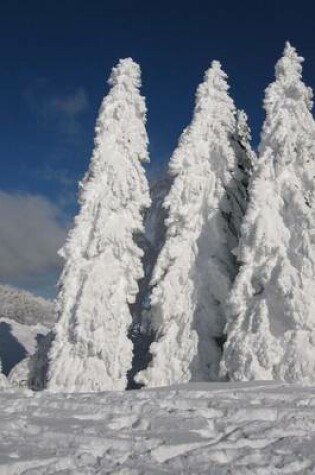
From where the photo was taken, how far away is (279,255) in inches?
883

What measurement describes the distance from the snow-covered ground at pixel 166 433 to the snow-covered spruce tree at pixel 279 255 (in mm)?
11915

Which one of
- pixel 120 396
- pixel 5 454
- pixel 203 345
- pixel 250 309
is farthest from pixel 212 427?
pixel 203 345

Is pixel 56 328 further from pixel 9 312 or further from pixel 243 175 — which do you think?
pixel 9 312

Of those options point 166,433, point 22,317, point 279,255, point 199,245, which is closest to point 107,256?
point 199,245

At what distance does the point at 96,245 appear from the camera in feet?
88.5

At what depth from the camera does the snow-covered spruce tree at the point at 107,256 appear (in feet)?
82.6

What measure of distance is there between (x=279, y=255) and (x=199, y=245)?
16.4ft

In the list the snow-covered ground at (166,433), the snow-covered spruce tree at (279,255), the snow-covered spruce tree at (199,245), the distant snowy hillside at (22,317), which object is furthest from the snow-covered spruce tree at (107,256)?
the distant snowy hillside at (22,317)

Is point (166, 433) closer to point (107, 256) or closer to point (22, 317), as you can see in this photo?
point (107, 256)

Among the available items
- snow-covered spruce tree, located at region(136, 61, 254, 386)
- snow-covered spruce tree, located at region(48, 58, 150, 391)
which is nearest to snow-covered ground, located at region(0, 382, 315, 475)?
snow-covered spruce tree, located at region(136, 61, 254, 386)

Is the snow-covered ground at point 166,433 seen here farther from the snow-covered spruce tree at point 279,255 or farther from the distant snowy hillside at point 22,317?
the distant snowy hillside at point 22,317

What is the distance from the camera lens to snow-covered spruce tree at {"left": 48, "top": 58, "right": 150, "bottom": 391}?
25172mm

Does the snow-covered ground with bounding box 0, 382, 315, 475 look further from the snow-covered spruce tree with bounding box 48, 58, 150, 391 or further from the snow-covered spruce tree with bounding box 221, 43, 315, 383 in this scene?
the snow-covered spruce tree with bounding box 48, 58, 150, 391

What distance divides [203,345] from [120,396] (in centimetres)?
1572
